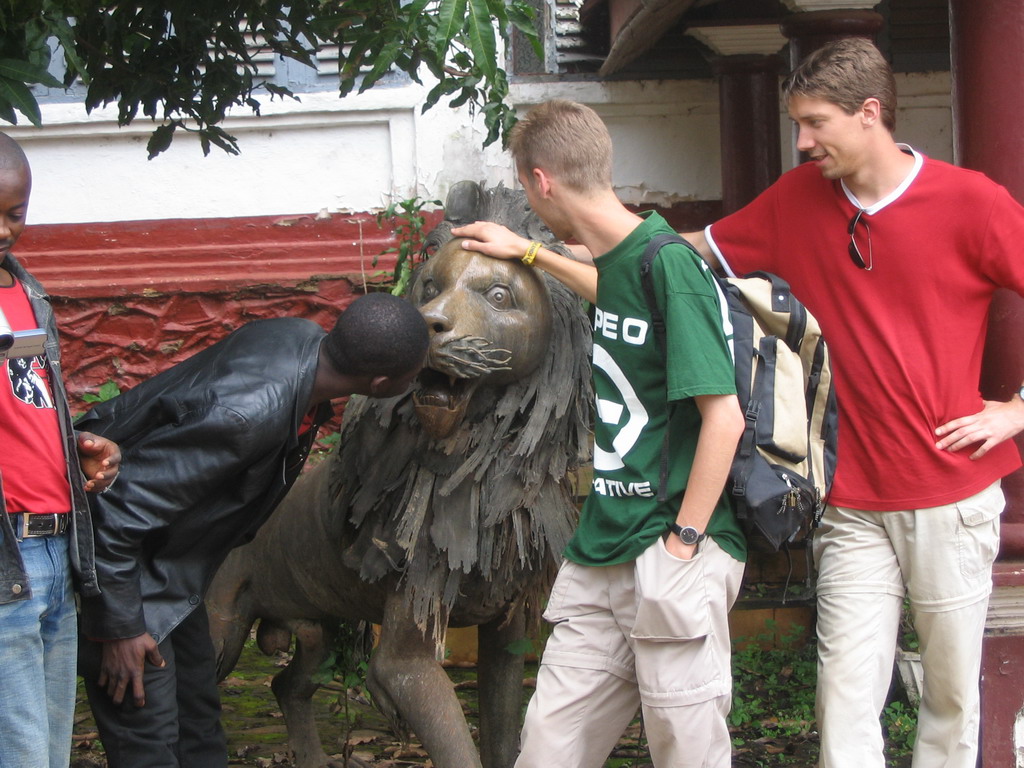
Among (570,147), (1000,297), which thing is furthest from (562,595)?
(1000,297)

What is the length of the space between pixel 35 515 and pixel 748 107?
13.9 feet

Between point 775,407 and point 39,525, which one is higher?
point 775,407

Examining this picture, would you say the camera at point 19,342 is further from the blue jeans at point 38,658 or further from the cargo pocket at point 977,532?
the cargo pocket at point 977,532

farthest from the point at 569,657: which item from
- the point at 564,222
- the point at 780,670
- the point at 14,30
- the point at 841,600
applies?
the point at 780,670

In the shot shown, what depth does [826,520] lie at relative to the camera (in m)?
3.15

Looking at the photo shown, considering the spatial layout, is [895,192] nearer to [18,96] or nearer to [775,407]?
[775,407]

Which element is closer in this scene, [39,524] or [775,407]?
[39,524]

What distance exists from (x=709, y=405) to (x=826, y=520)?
0.66m

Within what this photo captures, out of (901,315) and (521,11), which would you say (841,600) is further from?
(521,11)

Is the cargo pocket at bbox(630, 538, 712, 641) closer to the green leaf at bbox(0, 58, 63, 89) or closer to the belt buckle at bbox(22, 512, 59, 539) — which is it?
the belt buckle at bbox(22, 512, 59, 539)

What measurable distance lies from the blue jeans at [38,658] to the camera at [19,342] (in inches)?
15.8

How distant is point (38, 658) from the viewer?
8.78ft

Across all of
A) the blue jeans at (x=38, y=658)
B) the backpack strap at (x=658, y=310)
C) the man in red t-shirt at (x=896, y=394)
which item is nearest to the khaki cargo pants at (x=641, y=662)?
the backpack strap at (x=658, y=310)

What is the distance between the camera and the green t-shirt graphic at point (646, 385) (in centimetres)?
269
